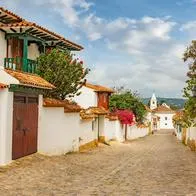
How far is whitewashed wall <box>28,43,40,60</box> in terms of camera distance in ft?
90.7

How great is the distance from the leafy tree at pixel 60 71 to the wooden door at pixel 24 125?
6.25 m

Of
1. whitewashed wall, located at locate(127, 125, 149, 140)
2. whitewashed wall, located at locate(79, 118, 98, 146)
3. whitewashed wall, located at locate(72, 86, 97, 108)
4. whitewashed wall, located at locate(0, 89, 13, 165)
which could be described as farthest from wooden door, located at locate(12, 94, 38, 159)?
whitewashed wall, located at locate(127, 125, 149, 140)

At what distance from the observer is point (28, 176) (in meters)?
15.8

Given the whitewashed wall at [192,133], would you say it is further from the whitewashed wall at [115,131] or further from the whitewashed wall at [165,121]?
the whitewashed wall at [165,121]

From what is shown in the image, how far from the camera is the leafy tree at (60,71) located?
27.8 m

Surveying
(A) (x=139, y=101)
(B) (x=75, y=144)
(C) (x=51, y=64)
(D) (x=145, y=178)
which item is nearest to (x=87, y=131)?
(B) (x=75, y=144)

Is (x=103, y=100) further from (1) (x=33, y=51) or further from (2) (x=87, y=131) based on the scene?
(1) (x=33, y=51)

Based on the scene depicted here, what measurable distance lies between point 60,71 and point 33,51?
205 centimetres

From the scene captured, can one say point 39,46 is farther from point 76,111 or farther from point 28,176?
point 28,176

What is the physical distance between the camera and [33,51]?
92.3 feet

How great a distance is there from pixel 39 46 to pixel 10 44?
4.40 m

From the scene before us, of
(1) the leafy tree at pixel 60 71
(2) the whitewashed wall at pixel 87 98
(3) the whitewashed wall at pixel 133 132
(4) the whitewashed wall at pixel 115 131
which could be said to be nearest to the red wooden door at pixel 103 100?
(2) the whitewashed wall at pixel 87 98

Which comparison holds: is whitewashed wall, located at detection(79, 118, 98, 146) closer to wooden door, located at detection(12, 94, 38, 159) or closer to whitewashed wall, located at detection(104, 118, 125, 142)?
whitewashed wall, located at detection(104, 118, 125, 142)

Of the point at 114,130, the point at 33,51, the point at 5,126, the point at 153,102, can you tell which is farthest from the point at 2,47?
the point at 153,102
